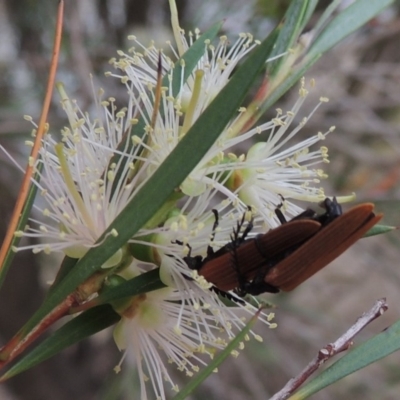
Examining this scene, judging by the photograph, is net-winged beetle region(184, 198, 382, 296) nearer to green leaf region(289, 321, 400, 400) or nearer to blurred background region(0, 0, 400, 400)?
green leaf region(289, 321, 400, 400)

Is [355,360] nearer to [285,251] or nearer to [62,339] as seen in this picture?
[285,251]

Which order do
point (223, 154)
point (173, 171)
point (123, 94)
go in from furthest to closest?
Result: point (123, 94) → point (223, 154) → point (173, 171)

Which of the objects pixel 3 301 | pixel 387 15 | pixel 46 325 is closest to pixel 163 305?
pixel 46 325

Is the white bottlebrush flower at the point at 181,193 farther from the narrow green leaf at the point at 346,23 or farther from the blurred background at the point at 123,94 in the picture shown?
the blurred background at the point at 123,94

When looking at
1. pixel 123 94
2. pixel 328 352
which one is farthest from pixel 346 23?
pixel 123 94

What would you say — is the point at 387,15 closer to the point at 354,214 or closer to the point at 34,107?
the point at 34,107

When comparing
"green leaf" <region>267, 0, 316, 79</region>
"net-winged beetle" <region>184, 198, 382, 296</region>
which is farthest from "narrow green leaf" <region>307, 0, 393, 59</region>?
"net-winged beetle" <region>184, 198, 382, 296</region>

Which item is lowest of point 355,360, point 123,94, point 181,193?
point 355,360

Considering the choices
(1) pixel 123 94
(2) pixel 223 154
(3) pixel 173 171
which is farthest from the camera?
(1) pixel 123 94
